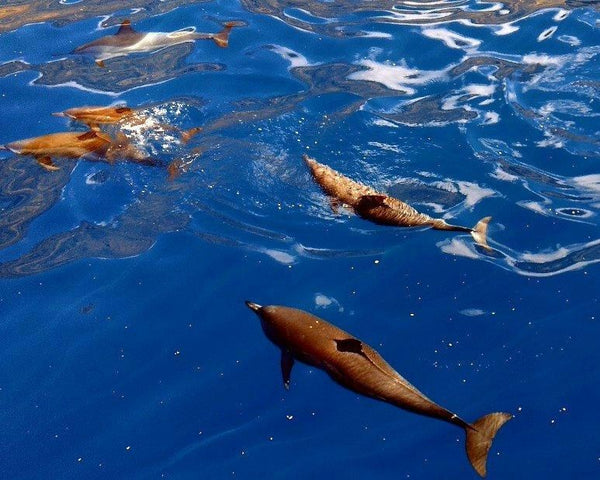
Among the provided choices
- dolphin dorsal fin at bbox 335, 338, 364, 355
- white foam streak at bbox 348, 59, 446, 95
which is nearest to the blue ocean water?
white foam streak at bbox 348, 59, 446, 95

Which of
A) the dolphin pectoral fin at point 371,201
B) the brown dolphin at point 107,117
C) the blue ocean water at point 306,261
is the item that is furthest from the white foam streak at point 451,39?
the dolphin pectoral fin at point 371,201

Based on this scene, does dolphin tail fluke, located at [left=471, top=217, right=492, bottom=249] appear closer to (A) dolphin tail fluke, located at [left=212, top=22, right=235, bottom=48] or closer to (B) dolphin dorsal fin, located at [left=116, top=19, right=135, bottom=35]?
(A) dolphin tail fluke, located at [left=212, top=22, right=235, bottom=48]

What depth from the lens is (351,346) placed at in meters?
3.93

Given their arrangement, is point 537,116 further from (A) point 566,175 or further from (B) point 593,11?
(B) point 593,11

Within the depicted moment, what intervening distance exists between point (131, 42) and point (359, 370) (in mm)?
5480

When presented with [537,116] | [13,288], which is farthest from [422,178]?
[13,288]

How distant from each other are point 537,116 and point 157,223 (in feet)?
11.6

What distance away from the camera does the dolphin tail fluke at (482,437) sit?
12.3ft

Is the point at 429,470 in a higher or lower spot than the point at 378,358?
lower

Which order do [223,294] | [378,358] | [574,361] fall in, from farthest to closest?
[223,294] < [574,361] < [378,358]

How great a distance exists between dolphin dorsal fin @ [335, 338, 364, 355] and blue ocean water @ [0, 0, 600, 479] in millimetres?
693

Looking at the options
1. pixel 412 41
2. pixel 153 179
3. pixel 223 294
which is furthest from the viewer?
pixel 412 41

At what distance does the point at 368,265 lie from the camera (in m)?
5.28

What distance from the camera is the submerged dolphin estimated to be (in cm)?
792
